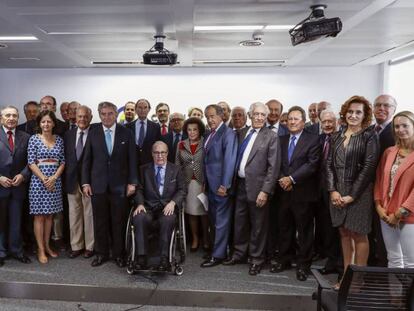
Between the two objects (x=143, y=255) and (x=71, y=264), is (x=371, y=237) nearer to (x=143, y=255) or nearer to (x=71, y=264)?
(x=143, y=255)

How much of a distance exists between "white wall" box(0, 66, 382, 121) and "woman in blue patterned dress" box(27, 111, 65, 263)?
14.2 ft

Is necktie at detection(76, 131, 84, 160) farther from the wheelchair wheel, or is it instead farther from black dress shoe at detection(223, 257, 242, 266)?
black dress shoe at detection(223, 257, 242, 266)

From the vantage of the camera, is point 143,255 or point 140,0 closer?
point 143,255

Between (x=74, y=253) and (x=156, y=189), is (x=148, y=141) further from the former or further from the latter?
(x=74, y=253)

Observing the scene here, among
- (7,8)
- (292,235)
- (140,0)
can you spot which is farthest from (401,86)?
(7,8)

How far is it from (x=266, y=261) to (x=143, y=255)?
1276 mm

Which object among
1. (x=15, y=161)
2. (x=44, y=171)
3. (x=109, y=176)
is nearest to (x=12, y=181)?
(x=15, y=161)

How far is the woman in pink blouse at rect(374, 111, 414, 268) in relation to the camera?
2492mm

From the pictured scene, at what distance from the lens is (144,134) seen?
458 cm

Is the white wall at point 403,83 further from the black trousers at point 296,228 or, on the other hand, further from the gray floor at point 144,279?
the gray floor at point 144,279

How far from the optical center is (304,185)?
10.8 feet

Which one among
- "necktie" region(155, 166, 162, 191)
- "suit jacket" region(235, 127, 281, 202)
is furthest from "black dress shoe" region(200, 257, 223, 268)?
"necktie" region(155, 166, 162, 191)

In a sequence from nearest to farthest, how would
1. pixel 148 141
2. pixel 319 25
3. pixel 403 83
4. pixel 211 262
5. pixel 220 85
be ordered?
pixel 211 262 < pixel 319 25 < pixel 148 141 < pixel 403 83 < pixel 220 85

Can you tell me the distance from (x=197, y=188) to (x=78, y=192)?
126 cm
